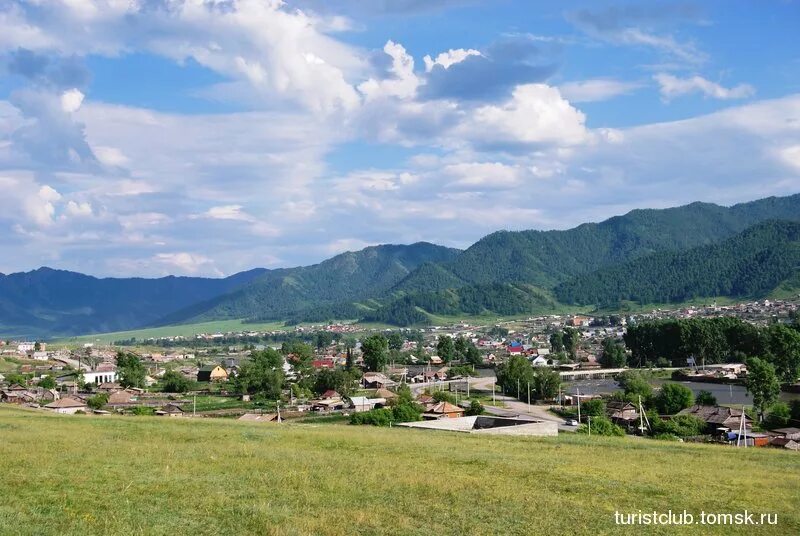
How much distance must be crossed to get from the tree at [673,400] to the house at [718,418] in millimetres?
4622

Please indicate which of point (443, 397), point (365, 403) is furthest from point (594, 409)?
point (365, 403)

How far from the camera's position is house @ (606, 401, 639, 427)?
62528 millimetres

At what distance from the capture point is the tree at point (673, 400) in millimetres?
66688

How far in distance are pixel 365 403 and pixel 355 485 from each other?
59.2 meters

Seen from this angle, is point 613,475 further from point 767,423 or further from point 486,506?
point 767,423

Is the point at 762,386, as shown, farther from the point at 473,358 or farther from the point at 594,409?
the point at 473,358

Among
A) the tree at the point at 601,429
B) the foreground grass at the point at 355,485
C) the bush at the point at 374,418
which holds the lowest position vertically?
the tree at the point at 601,429

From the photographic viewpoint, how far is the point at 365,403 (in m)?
Answer: 77.2

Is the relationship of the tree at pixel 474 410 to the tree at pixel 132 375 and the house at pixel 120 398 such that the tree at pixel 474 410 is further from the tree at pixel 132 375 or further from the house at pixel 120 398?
the tree at pixel 132 375

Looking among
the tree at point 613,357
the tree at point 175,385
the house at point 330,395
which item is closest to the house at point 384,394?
the house at point 330,395

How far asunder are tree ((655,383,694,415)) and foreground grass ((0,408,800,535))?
125 ft

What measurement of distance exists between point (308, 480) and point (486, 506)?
16.4 feet

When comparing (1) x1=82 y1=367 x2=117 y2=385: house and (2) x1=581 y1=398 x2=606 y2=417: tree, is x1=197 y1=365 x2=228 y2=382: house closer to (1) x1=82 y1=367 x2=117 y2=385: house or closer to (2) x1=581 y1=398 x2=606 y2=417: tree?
(1) x1=82 y1=367 x2=117 y2=385: house

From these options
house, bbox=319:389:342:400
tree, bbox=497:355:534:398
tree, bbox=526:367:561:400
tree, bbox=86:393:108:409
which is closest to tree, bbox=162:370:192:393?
tree, bbox=86:393:108:409
